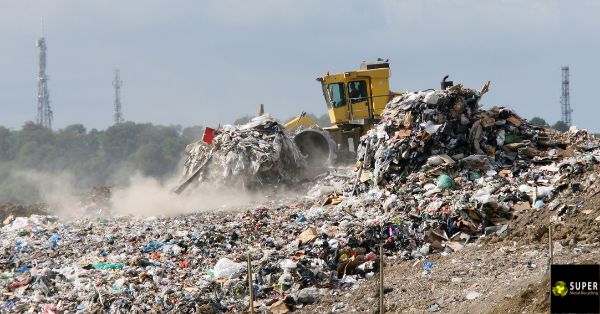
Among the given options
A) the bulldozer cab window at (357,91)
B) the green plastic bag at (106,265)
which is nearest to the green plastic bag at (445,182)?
the green plastic bag at (106,265)

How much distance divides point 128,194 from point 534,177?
35.9ft

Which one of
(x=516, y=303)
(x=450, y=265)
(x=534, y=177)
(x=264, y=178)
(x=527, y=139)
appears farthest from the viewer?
(x=264, y=178)

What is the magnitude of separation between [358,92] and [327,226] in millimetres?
8005

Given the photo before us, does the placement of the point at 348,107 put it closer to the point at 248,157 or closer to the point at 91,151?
the point at 248,157

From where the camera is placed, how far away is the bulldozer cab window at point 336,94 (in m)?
23.3

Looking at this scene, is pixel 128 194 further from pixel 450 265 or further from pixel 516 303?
pixel 516 303

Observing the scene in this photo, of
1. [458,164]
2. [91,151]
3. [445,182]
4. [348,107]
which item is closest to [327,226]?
[445,182]

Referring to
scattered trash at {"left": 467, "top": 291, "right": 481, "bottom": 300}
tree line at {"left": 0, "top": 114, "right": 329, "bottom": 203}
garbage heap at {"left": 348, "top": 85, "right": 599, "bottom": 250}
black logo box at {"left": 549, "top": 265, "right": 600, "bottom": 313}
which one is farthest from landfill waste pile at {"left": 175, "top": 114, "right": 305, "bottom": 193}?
tree line at {"left": 0, "top": 114, "right": 329, "bottom": 203}

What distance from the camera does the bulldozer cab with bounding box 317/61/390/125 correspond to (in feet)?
75.6

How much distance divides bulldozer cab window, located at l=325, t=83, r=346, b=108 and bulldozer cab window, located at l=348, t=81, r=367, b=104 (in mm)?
187

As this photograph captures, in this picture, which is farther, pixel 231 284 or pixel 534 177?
pixel 534 177

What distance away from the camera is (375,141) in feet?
61.4

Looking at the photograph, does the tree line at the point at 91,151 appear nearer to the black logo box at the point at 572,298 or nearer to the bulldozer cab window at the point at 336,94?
the bulldozer cab window at the point at 336,94

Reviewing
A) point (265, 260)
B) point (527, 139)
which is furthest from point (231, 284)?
point (527, 139)
